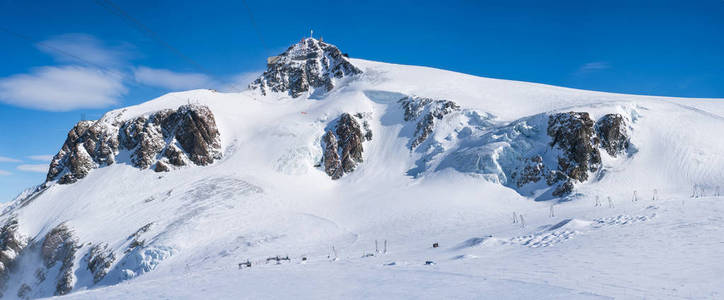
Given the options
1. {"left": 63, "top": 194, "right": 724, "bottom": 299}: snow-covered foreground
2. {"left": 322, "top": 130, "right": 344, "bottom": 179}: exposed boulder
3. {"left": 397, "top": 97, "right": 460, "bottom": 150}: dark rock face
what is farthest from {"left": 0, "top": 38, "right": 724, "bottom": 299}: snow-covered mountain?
{"left": 322, "top": 130, "right": 344, "bottom": 179}: exposed boulder

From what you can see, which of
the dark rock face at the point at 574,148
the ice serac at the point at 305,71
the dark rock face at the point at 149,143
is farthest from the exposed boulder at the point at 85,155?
the dark rock face at the point at 574,148

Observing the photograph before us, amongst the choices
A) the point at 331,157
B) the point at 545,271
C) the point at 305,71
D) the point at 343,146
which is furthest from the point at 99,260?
the point at 305,71

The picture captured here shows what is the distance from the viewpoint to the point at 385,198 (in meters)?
52.7

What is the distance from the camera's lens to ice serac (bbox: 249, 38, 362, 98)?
9550cm

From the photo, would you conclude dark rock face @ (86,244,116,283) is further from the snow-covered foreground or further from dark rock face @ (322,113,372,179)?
dark rock face @ (322,113,372,179)

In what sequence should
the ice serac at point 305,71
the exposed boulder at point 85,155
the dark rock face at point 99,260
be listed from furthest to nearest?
1. the ice serac at point 305,71
2. the exposed boulder at point 85,155
3. the dark rock face at point 99,260

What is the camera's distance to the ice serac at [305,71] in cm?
9550

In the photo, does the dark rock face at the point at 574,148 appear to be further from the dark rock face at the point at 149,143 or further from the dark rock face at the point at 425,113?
the dark rock face at the point at 149,143

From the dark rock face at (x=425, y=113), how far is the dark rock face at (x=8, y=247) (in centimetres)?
6110

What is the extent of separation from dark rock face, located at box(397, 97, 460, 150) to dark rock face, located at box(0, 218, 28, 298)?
61.1 m

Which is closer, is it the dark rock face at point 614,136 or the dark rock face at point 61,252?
the dark rock face at point 61,252

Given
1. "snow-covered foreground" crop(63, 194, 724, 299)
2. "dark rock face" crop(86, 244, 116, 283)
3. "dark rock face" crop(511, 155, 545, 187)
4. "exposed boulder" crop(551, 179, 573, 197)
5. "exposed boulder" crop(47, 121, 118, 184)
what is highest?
"exposed boulder" crop(47, 121, 118, 184)

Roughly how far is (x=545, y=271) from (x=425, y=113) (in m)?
54.2

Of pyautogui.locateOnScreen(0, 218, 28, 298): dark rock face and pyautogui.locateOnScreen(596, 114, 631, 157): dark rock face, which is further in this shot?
pyautogui.locateOnScreen(0, 218, 28, 298): dark rock face
